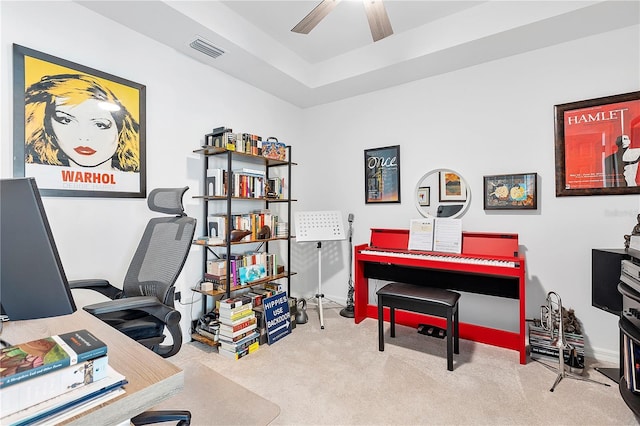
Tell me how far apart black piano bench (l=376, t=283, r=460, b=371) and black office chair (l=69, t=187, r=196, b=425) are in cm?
156

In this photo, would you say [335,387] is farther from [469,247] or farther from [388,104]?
[388,104]

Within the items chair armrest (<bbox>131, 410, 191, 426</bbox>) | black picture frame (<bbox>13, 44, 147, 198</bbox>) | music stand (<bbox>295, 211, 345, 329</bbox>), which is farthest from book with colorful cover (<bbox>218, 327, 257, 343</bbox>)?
black picture frame (<bbox>13, 44, 147, 198</bbox>)

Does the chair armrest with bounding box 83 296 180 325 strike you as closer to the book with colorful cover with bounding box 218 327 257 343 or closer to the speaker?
the book with colorful cover with bounding box 218 327 257 343

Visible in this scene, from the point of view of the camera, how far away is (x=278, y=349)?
2.55 metres

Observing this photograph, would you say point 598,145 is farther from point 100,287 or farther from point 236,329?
point 100,287

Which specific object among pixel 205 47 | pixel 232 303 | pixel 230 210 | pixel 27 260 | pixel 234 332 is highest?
pixel 205 47

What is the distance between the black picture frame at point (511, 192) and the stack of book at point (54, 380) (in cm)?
302

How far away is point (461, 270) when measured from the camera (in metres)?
2.50

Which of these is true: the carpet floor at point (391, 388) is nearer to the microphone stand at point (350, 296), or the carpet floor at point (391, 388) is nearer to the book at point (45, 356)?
the microphone stand at point (350, 296)

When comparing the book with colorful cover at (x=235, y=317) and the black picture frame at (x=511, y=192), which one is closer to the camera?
the book with colorful cover at (x=235, y=317)

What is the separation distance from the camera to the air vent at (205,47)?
2.48 metres

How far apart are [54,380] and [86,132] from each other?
6.88ft

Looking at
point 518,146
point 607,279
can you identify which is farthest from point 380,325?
point 518,146

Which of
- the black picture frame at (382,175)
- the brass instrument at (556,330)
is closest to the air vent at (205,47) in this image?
the black picture frame at (382,175)
